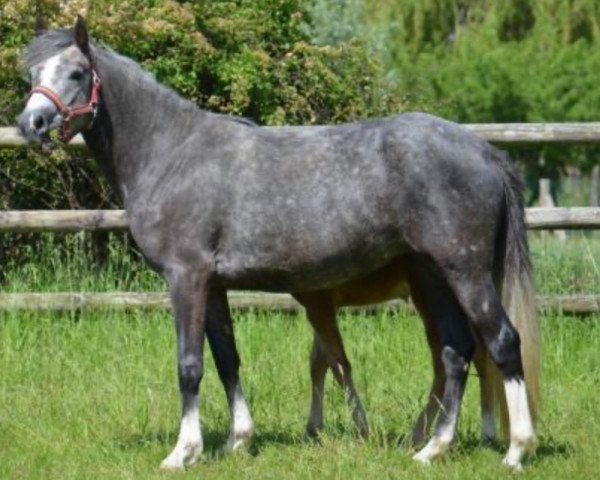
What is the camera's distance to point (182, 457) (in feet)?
21.6

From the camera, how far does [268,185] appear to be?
261 inches

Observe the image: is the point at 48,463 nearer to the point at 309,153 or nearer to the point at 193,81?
the point at 309,153

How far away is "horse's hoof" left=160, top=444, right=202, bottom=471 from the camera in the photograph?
657 centimetres

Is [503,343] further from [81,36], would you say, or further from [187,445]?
[81,36]

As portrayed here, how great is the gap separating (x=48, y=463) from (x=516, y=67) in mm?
26871

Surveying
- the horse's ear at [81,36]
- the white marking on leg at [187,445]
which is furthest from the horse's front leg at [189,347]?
the horse's ear at [81,36]

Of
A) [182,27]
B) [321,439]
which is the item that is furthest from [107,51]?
[182,27]

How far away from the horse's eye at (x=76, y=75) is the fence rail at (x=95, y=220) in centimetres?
255

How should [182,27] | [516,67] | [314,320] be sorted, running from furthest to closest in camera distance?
[516,67], [182,27], [314,320]

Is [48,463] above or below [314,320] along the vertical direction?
below

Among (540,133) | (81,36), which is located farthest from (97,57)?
(540,133)

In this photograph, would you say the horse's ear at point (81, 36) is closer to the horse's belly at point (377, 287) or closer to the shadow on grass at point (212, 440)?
the horse's belly at point (377, 287)

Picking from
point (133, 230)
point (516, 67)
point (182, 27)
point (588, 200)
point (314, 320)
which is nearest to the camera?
point (133, 230)

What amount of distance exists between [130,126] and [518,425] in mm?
2277
